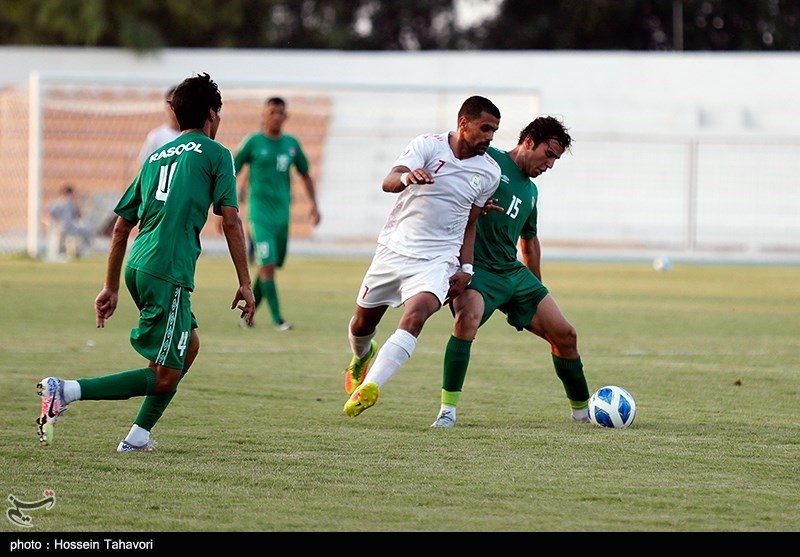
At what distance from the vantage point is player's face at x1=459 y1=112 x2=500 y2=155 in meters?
7.34

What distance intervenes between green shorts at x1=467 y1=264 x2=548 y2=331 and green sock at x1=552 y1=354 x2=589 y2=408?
0.31m

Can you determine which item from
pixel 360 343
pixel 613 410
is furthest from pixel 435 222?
pixel 613 410

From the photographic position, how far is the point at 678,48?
40.8 meters

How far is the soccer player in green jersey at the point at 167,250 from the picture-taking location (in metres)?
6.34

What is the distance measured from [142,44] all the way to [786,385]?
90.1ft

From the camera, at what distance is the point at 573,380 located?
7.76 metres

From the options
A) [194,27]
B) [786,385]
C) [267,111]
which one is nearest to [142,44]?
A: [194,27]

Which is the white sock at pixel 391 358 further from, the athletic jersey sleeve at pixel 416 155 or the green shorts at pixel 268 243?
the green shorts at pixel 268 243

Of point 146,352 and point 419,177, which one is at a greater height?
point 419,177

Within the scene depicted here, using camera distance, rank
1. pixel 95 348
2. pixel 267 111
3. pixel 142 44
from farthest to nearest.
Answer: pixel 142 44, pixel 267 111, pixel 95 348

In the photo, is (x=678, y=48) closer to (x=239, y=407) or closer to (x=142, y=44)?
(x=142, y=44)

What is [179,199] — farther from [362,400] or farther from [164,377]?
[362,400]

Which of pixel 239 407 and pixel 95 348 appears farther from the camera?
pixel 95 348
